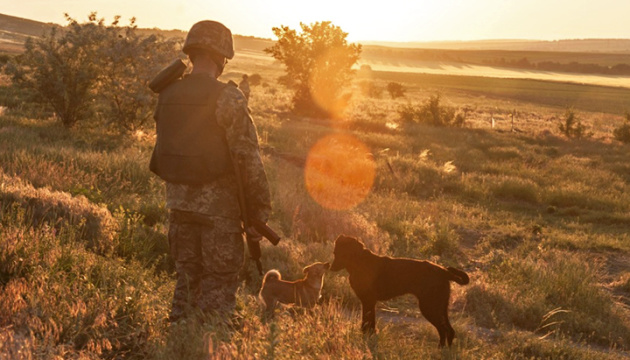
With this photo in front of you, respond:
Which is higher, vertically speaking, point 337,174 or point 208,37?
point 208,37

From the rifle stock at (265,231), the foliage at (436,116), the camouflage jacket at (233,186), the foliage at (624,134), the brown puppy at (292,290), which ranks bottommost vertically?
the foliage at (624,134)

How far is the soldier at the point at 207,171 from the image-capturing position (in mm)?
4430

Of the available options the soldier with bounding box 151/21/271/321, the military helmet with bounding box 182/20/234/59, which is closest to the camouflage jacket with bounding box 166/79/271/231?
the soldier with bounding box 151/21/271/321

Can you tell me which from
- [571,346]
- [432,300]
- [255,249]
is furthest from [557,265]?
[255,249]

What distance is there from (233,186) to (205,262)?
67 cm

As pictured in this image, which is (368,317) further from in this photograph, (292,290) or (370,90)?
(370,90)

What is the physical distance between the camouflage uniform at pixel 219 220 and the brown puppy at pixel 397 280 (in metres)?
1.26

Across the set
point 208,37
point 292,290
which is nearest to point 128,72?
point 292,290

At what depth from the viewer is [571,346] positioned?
19.6ft

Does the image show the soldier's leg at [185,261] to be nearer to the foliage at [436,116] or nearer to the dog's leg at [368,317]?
the dog's leg at [368,317]

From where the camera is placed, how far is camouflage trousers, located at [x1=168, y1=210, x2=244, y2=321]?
4559 millimetres

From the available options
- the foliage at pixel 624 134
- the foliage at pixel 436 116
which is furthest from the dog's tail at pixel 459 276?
the foliage at pixel 436 116

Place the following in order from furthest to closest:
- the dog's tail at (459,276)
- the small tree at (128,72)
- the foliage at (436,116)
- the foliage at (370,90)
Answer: the foliage at (370,90) → the foliage at (436,116) → the small tree at (128,72) → the dog's tail at (459,276)

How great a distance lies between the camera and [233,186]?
462 centimetres
